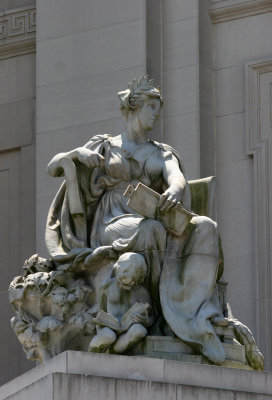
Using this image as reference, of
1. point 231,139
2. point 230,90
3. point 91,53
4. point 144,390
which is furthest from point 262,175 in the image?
point 144,390

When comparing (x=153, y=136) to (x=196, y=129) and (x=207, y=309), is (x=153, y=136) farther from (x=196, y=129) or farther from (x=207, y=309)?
(x=207, y=309)

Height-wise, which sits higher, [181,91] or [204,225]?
[181,91]

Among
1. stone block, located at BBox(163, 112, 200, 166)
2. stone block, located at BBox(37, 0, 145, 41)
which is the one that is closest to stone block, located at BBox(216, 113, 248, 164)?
stone block, located at BBox(163, 112, 200, 166)

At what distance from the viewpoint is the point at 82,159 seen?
52.7 feet

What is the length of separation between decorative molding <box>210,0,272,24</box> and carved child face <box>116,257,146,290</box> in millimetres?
5259

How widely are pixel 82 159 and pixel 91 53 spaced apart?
415 centimetres

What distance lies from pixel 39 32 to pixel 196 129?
2.35m

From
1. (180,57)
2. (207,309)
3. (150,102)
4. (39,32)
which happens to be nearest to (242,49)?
(180,57)

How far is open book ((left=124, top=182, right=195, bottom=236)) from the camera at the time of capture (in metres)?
15.5

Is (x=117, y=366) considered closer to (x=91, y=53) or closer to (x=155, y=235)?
(x=155, y=235)

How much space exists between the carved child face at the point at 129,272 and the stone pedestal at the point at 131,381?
928mm

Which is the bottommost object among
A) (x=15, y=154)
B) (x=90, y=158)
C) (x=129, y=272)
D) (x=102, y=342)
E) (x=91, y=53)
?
(x=102, y=342)

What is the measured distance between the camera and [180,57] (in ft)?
64.9

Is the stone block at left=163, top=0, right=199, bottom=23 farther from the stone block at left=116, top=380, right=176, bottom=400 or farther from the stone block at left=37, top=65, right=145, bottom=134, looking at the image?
the stone block at left=116, top=380, right=176, bottom=400
